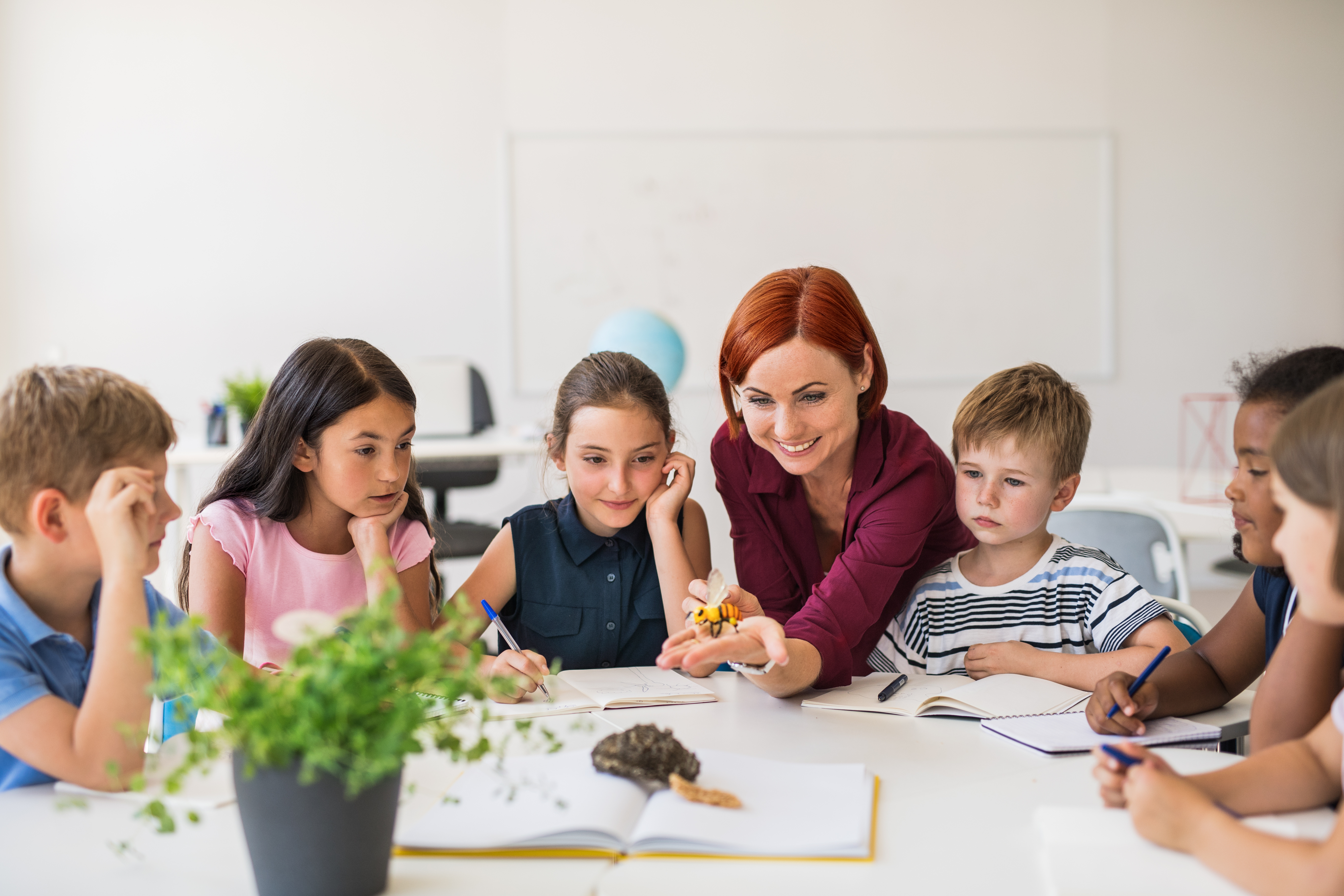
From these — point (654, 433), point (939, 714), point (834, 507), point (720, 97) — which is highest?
point (720, 97)

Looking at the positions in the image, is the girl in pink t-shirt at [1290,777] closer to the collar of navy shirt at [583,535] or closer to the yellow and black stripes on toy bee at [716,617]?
the yellow and black stripes on toy bee at [716,617]

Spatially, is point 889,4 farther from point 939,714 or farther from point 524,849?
point 524,849

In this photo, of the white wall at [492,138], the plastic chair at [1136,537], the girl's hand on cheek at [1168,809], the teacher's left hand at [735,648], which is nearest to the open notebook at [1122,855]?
the girl's hand on cheek at [1168,809]

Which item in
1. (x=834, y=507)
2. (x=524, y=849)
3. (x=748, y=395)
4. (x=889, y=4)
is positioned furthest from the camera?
(x=889, y=4)

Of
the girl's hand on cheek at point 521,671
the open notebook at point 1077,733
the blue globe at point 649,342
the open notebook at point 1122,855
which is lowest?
the open notebook at point 1077,733

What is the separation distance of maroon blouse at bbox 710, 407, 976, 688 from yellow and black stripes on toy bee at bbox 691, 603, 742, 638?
0.11 metres

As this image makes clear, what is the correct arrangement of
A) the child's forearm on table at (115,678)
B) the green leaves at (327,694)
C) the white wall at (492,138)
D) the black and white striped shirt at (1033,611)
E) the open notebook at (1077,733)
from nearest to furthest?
the green leaves at (327,694), the child's forearm on table at (115,678), the open notebook at (1077,733), the black and white striped shirt at (1033,611), the white wall at (492,138)

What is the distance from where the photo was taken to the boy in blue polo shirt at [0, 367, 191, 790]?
92 cm

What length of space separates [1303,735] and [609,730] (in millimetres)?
707

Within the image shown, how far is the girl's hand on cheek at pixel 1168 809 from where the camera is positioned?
79 cm

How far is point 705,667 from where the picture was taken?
1.41 metres

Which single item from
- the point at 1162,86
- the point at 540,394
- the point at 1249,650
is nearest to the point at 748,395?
the point at 1249,650

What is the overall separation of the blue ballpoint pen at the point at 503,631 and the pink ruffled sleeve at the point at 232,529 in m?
0.39

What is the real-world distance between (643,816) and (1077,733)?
0.54 meters
